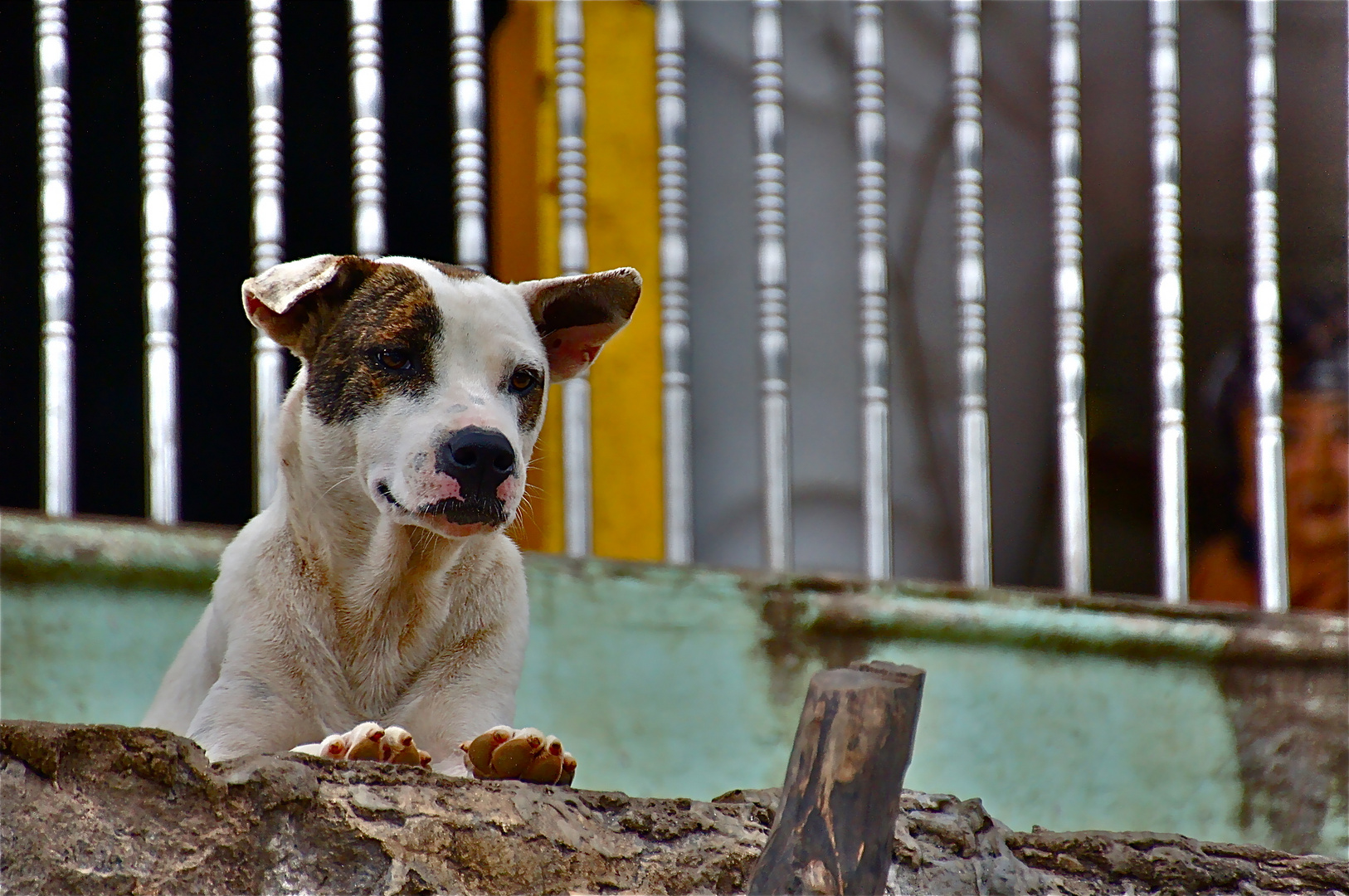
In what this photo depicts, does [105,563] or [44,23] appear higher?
[44,23]

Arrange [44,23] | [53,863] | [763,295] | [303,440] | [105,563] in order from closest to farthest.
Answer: [53,863], [303,440], [105,563], [44,23], [763,295]

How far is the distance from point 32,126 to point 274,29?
94cm

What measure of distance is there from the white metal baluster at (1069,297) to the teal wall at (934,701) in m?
0.22

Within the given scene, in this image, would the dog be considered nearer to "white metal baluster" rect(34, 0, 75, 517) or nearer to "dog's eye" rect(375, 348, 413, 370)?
"dog's eye" rect(375, 348, 413, 370)

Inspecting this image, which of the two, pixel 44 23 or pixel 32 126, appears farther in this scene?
pixel 32 126

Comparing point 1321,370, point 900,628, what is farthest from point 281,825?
point 1321,370

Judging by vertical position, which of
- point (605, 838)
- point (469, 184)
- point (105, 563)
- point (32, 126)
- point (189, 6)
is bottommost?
point (605, 838)

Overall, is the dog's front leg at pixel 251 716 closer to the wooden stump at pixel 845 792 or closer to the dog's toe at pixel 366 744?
the dog's toe at pixel 366 744

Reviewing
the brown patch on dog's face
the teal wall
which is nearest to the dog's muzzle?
the brown patch on dog's face

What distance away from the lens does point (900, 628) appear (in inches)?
116

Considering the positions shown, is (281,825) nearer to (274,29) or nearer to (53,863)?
(53,863)

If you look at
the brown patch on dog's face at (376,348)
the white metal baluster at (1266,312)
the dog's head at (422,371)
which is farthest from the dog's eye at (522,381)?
the white metal baluster at (1266,312)

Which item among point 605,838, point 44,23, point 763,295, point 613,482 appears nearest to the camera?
point 605,838

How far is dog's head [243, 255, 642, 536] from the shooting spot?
5.55ft
